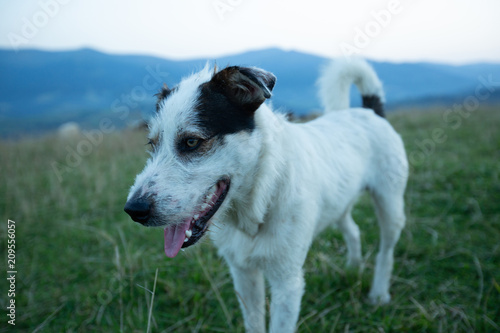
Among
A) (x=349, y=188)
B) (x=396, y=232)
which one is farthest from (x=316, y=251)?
(x=349, y=188)

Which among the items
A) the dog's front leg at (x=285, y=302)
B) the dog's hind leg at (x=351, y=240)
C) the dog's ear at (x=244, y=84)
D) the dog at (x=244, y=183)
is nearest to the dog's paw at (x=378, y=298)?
the dog's hind leg at (x=351, y=240)

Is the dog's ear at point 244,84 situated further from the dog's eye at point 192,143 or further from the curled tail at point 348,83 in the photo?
the curled tail at point 348,83

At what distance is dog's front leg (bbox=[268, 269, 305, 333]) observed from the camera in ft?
6.73

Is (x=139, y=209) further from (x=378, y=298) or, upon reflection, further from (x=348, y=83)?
(x=348, y=83)

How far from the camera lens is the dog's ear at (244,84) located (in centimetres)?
181

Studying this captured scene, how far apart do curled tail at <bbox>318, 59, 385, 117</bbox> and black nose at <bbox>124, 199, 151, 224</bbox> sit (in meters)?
2.76

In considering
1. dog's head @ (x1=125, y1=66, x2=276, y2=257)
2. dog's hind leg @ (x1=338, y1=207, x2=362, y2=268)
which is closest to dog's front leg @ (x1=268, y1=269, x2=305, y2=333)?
dog's head @ (x1=125, y1=66, x2=276, y2=257)

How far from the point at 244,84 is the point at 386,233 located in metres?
2.21

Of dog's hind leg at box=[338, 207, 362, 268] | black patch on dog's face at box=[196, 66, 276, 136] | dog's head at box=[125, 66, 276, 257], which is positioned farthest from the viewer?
dog's hind leg at box=[338, 207, 362, 268]

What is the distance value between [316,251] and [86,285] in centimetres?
263

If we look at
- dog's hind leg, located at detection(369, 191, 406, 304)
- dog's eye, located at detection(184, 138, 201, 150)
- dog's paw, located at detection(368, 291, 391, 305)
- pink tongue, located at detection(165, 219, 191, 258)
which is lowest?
dog's paw, located at detection(368, 291, 391, 305)

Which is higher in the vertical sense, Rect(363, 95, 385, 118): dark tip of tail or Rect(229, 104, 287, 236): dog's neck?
Rect(229, 104, 287, 236): dog's neck

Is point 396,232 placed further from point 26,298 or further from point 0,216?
point 0,216

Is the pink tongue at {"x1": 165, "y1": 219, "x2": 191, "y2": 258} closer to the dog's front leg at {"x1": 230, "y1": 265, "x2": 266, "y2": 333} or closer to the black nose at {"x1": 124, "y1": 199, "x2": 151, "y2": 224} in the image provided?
the black nose at {"x1": 124, "y1": 199, "x2": 151, "y2": 224}
